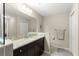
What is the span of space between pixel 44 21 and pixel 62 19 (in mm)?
842

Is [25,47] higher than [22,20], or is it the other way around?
[22,20]

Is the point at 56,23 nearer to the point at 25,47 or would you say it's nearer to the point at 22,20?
the point at 22,20

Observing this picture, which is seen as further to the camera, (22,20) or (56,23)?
(56,23)

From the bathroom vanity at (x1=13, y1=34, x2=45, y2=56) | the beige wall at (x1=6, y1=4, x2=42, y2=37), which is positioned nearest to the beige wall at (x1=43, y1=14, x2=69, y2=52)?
the beige wall at (x1=6, y1=4, x2=42, y2=37)

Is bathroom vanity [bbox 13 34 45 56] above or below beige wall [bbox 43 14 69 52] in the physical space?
below

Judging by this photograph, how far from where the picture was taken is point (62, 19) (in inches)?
162

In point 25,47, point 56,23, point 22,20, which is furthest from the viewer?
point 56,23

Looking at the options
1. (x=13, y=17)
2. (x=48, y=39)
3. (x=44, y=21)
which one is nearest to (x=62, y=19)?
(x=44, y=21)

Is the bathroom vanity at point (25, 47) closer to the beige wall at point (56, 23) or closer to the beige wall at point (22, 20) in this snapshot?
the beige wall at point (22, 20)

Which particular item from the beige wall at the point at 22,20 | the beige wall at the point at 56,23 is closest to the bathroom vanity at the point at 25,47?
the beige wall at the point at 22,20

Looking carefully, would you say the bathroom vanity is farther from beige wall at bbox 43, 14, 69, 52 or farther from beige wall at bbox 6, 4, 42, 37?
beige wall at bbox 43, 14, 69, 52

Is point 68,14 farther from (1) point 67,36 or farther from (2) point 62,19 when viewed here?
(1) point 67,36

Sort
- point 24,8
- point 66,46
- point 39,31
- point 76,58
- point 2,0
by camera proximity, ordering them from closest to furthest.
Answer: point 76,58, point 2,0, point 24,8, point 39,31, point 66,46

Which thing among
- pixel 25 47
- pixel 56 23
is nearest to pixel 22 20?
pixel 25 47
